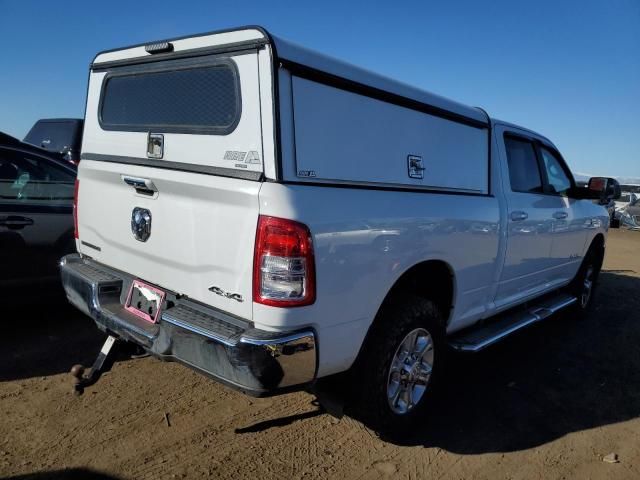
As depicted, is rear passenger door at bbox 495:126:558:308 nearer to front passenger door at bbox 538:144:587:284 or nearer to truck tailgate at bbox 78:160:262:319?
front passenger door at bbox 538:144:587:284

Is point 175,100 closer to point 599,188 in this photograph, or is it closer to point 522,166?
point 522,166

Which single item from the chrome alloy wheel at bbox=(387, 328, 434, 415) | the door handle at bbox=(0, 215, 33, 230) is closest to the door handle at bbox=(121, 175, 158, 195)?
the chrome alloy wheel at bbox=(387, 328, 434, 415)

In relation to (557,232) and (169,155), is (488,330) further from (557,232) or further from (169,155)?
(169,155)

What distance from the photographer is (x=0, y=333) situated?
399cm

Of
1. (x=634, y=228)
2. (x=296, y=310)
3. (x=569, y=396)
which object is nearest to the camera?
(x=296, y=310)

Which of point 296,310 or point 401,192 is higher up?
point 401,192

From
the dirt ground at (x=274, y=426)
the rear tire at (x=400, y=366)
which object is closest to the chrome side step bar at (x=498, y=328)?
the rear tire at (x=400, y=366)

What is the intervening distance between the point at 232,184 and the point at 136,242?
85 cm

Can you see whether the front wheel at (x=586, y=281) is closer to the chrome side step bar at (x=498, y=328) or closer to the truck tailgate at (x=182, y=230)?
the chrome side step bar at (x=498, y=328)

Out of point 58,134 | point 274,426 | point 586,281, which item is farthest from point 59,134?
point 586,281

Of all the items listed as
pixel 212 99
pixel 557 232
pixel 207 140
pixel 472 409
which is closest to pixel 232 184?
pixel 207 140

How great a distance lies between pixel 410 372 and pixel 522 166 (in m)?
2.22

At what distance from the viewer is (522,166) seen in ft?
13.6

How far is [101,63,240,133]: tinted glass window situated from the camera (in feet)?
7.77
